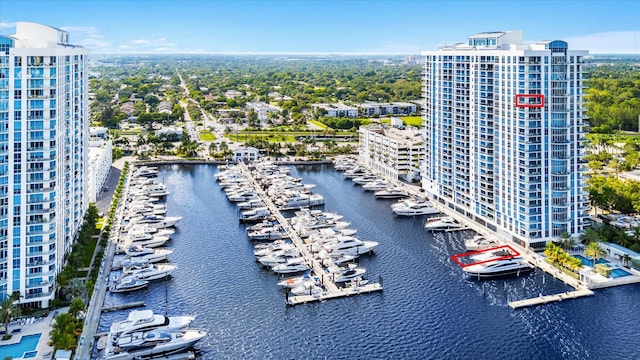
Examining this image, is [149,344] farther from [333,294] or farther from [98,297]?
[333,294]

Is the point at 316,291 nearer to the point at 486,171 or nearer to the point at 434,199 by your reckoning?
the point at 486,171

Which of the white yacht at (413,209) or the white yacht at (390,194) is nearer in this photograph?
the white yacht at (413,209)

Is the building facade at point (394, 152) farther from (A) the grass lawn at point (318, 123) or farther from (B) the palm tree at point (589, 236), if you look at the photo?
(A) the grass lawn at point (318, 123)

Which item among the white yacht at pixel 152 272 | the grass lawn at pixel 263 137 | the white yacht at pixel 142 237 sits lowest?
the white yacht at pixel 152 272

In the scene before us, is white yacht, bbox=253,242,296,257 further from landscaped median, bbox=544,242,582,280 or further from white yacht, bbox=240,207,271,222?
landscaped median, bbox=544,242,582,280

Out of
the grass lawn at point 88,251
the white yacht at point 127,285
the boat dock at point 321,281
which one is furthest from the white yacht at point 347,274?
the grass lawn at point 88,251

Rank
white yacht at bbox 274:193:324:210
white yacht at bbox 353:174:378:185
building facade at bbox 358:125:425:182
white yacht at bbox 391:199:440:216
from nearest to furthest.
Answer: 1. white yacht at bbox 391:199:440:216
2. white yacht at bbox 274:193:324:210
3. building facade at bbox 358:125:425:182
4. white yacht at bbox 353:174:378:185

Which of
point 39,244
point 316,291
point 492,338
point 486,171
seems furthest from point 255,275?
point 486,171

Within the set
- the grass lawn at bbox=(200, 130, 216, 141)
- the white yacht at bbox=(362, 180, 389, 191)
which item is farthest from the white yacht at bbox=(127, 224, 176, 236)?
the grass lawn at bbox=(200, 130, 216, 141)
